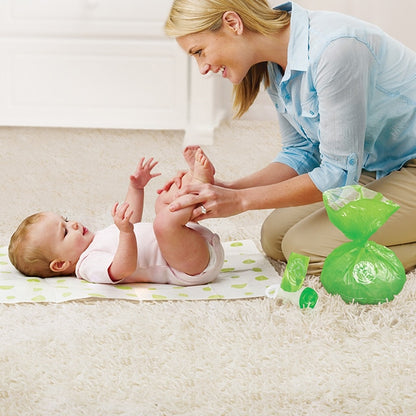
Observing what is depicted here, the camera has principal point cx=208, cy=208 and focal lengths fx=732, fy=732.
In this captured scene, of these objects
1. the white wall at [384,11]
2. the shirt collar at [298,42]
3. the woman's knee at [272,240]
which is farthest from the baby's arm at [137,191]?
the white wall at [384,11]

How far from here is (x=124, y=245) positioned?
1501 millimetres

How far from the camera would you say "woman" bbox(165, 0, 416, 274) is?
1.47 meters

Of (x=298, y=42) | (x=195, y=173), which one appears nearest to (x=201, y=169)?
(x=195, y=173)

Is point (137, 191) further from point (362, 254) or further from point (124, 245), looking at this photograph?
point (362, 254)

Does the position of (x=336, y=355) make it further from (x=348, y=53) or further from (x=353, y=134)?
(x=348, y=53)

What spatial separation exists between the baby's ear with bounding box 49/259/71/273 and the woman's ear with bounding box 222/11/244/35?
0.62 m

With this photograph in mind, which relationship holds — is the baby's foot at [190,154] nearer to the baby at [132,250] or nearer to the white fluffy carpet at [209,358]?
the baby at [132,250]

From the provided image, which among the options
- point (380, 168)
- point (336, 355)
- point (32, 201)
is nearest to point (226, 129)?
point (32, 201)

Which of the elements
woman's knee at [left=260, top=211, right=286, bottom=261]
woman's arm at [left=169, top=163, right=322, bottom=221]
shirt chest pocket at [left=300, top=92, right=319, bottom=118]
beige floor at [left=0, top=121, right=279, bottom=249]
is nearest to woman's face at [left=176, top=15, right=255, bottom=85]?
shirt chest pocket at [left=300, top=92, right=319, bottom=118]

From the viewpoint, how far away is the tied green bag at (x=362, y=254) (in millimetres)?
1451

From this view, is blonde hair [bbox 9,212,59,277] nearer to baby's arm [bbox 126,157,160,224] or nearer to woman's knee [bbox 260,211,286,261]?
baby's arm [bbox 126,157,160,224]

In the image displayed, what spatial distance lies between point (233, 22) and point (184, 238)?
46cm

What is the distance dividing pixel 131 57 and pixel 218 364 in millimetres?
2259

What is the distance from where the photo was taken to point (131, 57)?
328 cm
